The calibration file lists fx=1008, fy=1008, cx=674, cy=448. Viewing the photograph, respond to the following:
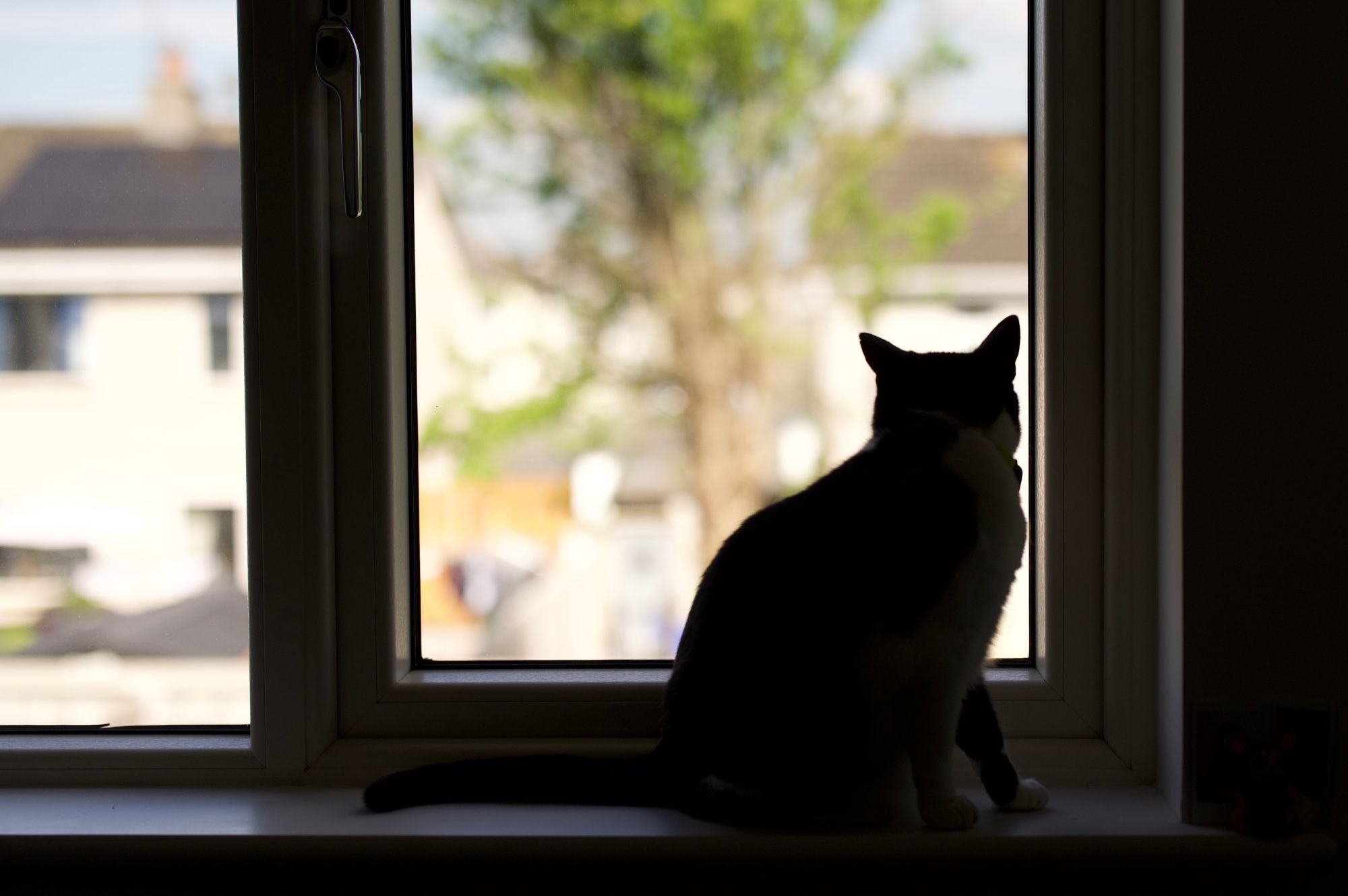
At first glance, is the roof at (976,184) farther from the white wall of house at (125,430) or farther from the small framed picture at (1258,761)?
the white wall of house at (125,430)

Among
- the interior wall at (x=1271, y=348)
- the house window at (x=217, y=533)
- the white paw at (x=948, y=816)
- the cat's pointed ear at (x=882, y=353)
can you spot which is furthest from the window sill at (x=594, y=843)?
the cat's pointed ear at (x=882, y=353)

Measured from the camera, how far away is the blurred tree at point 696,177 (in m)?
1.22

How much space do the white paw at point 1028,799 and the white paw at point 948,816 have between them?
0.23ft

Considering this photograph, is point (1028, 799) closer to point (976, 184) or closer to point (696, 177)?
point (976, 184)

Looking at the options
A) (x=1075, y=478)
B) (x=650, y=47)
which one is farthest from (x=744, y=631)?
(x=650, y=47)

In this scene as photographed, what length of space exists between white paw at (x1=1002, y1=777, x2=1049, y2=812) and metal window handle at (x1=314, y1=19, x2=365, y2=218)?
0.77m

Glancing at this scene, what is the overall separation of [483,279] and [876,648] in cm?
65

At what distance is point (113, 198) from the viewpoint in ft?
3.25

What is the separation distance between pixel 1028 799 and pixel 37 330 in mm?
1030

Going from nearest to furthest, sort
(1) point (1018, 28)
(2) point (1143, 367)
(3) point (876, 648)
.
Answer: (3) point (876, 648), (2) point (1143, 367), (1) point (1018, 28)

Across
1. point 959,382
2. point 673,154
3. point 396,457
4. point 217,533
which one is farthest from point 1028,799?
point 673,154

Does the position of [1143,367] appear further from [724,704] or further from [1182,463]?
[724,704]

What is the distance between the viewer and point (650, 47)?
1.26 meters

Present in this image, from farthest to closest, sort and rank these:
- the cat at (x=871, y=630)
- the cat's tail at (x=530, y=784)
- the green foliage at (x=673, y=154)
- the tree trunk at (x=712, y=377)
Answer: the tree trunk at (x=712, y=377)
the green foliage at (x=673, y=154)
the cat's tail at (x=530, y=784)
the cat at (x=871, y=630)
